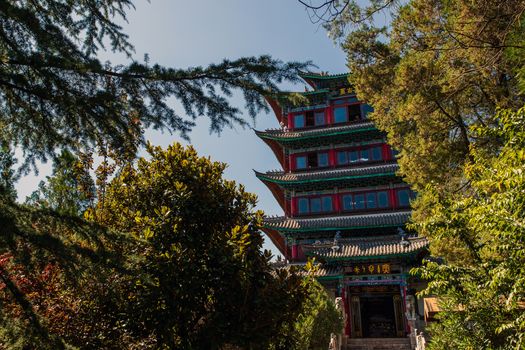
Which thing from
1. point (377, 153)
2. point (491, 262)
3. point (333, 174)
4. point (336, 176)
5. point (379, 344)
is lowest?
point (379, 344)

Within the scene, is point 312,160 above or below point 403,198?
above

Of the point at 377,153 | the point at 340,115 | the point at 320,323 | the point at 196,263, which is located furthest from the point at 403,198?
the point at 196,263

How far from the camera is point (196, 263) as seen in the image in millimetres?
4469

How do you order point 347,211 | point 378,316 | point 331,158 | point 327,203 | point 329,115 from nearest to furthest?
point 378,316 → point 347,211 → point 327,203 → point 331,158 → point 329,115

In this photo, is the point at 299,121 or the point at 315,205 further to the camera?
the point at 299,121

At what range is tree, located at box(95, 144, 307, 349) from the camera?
13.9 ft

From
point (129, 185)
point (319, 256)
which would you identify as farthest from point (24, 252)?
point (319, 256)

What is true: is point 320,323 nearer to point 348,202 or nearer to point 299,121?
point 348,202

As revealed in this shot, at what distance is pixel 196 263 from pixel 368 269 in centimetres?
1434

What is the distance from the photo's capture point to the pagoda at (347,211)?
17.0 metres

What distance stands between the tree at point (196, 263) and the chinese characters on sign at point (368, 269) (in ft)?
43.6

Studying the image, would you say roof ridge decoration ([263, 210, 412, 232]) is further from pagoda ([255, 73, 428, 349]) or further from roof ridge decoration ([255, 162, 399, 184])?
roof ridge decoration ([255, 162, 399, 184])

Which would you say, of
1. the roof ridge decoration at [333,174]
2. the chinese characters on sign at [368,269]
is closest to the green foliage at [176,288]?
the chinese characters on sign at [368,269]

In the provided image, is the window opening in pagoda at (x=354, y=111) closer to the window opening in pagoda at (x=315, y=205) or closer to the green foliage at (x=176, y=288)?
the window opening in pagoda at (x=315, y=205)
